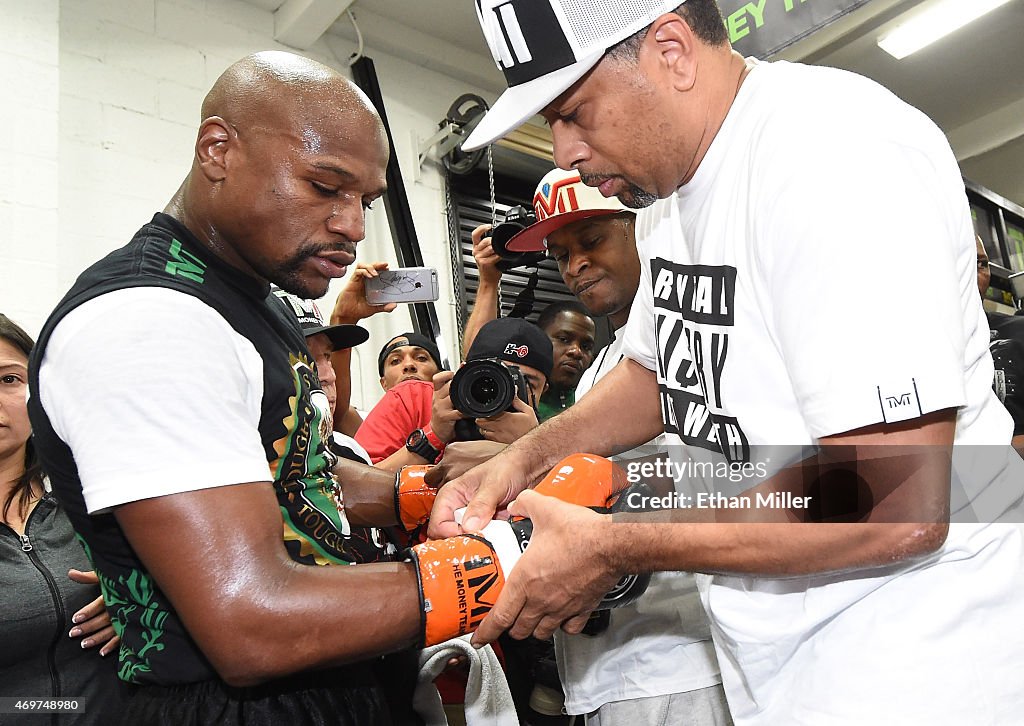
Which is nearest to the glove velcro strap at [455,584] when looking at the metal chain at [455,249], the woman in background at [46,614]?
the woman in background at [46,614]

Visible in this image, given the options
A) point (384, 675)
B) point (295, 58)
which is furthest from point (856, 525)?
point (295, 58)

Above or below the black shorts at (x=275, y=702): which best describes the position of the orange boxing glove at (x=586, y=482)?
above

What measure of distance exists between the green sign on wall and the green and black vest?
5.94 feet

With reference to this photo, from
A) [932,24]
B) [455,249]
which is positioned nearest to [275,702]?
[455,249]

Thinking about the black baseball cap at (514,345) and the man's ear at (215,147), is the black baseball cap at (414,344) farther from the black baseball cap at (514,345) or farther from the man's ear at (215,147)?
the man's ear at (215,147)

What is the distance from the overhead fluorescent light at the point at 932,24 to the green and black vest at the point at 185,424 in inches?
209

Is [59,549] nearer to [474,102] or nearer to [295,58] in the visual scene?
[295,58]

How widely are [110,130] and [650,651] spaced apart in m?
3.66

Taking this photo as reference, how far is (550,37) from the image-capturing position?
47.9 inches

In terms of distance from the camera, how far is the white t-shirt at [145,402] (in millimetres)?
976

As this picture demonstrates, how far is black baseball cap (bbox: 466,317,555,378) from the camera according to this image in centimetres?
263

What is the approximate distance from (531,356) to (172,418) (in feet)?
5.76

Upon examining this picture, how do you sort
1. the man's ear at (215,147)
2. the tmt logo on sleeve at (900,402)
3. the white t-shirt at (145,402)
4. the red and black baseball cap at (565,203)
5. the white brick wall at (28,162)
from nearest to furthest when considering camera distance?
the tmt logo on sleeve at (900,402), the white t-shirt at (145,402), the man's ear at (215,147), the red and black baseball cap at (565,203), the white brick wall at (28,162)
